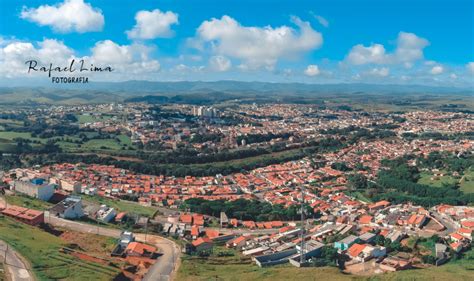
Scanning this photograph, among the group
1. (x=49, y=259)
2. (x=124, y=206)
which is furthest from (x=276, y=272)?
(x=124, y=206)

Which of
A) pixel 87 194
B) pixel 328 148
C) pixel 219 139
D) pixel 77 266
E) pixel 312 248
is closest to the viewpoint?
pixel 77 266

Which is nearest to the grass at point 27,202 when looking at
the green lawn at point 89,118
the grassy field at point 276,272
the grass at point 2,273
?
the grass at point 2,273

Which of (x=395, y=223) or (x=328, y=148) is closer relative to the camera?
(x=395, y=223)

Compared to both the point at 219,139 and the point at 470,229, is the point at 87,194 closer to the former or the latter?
the point at 470,229

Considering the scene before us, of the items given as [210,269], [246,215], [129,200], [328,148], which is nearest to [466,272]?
[210,269]

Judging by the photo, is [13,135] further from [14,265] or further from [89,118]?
[14,265]

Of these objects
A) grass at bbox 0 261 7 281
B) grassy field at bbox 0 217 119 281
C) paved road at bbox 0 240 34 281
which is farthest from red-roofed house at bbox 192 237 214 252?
grass at bbox 0 261 7 281
